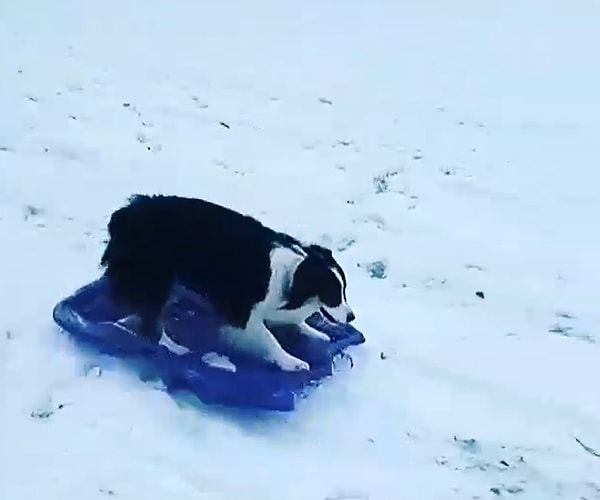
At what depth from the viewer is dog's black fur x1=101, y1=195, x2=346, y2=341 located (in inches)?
131

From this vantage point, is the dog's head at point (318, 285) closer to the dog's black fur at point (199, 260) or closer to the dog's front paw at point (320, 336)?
the dog's black fur at point (199, 260)

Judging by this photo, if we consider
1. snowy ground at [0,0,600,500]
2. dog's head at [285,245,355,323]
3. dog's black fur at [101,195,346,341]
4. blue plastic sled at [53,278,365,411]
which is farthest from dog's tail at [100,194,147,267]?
dog's head at [285,245,355,323]

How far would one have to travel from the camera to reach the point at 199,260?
3.37m

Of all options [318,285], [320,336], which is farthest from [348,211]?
[318,285]

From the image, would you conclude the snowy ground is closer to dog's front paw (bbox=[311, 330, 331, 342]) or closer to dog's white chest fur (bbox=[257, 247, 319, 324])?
dog's front paw (bbox=[311, 330, 331, 342])

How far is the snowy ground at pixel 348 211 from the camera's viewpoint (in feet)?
10.3

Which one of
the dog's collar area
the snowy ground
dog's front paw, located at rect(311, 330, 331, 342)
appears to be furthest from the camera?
dog's front paw, located at rect(311, 330, 331, 342)

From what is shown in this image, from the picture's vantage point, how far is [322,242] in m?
4.65

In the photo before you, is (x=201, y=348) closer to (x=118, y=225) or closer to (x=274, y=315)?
(x=274, y=315)

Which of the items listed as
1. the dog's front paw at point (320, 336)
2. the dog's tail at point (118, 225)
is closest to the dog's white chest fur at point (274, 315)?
the dog's front paw at point (320, 336)

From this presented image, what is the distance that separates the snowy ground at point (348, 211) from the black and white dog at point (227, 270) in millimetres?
276

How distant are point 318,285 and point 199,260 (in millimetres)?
423

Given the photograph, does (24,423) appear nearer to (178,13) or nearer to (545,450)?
(545,450)

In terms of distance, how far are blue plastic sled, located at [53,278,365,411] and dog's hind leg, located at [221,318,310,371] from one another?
0.02 meters
